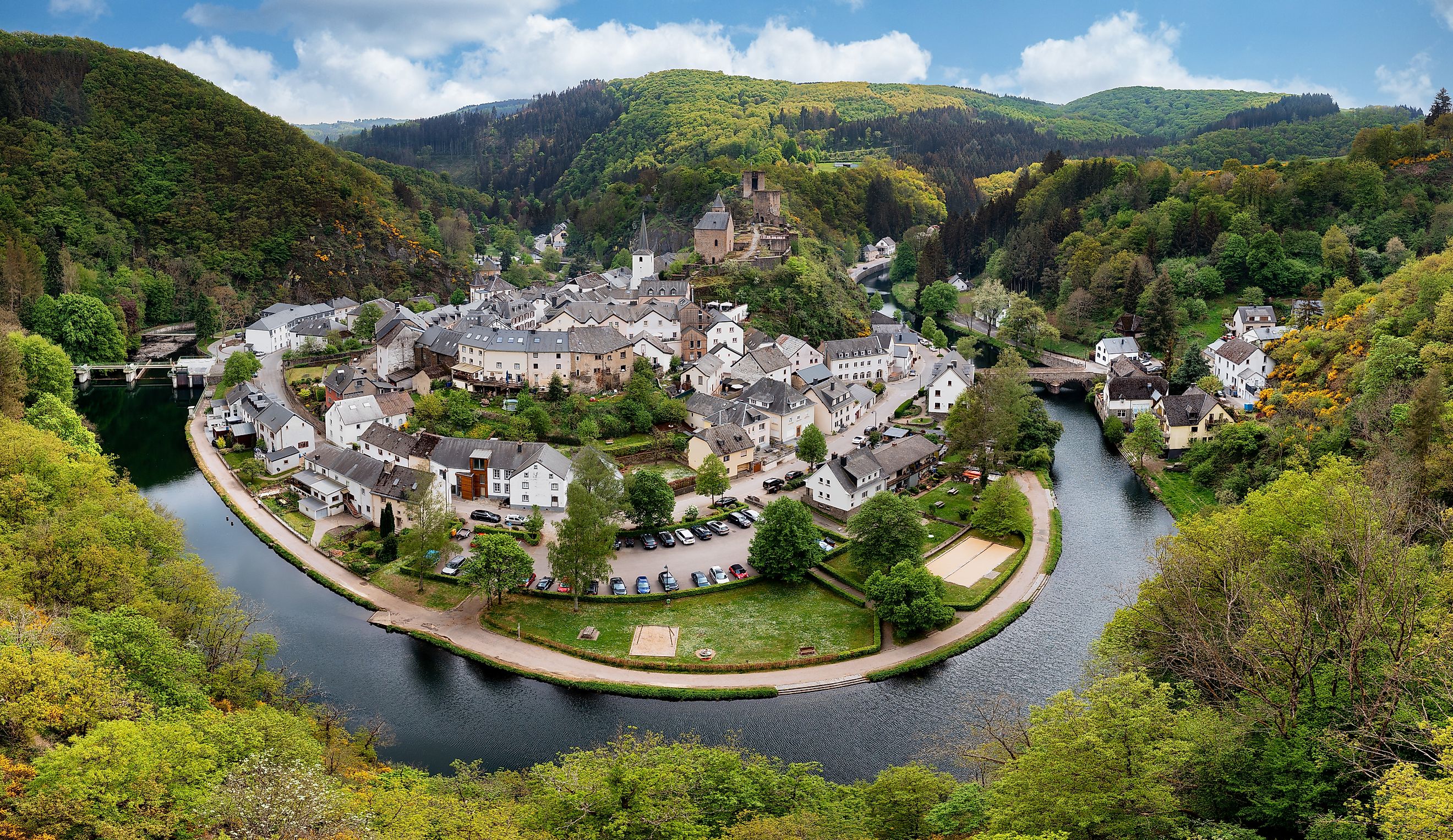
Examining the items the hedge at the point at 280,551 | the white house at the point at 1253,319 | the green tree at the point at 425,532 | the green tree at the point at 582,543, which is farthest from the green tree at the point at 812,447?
the white house at the point at 1253,319

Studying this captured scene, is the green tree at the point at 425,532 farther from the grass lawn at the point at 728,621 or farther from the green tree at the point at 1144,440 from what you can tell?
the green tree at the point at 1144,440

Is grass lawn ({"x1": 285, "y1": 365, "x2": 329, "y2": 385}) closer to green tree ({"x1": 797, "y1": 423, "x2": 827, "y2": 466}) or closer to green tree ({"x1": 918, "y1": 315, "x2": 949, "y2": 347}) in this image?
green tree ({"x1": 797, "y1": 423, "x2": 827, "y2": 466})

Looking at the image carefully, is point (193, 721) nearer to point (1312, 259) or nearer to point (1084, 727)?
point (1084, 727)

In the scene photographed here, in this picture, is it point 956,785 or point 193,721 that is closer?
point 193,721

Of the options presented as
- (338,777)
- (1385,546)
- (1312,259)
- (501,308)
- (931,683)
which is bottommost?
(931,683)

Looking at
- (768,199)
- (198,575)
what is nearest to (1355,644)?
(198,575)

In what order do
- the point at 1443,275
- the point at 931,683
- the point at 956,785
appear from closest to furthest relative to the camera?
the point at 956,785 → the point at 931,683 → the point at 1443,275
